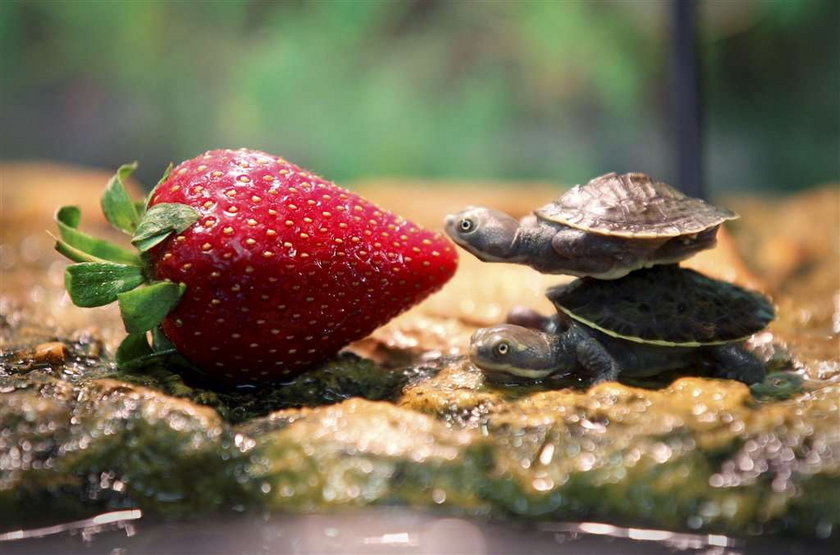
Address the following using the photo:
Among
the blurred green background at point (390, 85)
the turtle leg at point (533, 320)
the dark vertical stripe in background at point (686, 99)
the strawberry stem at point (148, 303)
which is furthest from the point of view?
the blurred green background at point (390, 85)

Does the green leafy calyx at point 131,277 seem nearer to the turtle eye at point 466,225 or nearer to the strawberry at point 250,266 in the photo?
the strawberry at point 250,266

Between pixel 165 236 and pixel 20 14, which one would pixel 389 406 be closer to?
pixel 165 236

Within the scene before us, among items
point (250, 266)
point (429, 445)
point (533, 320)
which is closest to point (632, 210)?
point (533, 320)

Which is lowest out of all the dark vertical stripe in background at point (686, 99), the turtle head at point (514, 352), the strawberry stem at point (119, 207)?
the turtle head at point (514, 352)

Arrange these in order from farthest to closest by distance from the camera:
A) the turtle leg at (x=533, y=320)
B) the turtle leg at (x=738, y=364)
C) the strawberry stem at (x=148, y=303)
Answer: the turtle leg at (x=533, y=320) → the turtle leg at (x=738, y=364) → the strawberry stem at (x=148, y=303)

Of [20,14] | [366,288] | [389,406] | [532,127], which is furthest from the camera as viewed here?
[532,127]

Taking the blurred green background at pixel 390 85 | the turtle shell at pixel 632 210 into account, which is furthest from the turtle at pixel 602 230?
the blurred green background at pixel 390 85

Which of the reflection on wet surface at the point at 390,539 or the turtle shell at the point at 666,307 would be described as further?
the turtle shell at the point at 666,307

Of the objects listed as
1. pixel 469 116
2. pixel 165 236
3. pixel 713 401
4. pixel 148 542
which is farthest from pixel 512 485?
pixel 469 116

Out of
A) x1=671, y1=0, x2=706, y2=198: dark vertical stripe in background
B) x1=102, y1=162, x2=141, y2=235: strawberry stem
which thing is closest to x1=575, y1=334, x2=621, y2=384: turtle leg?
x1=102, y1=162, x2=141, y2=235: strawberry stem
